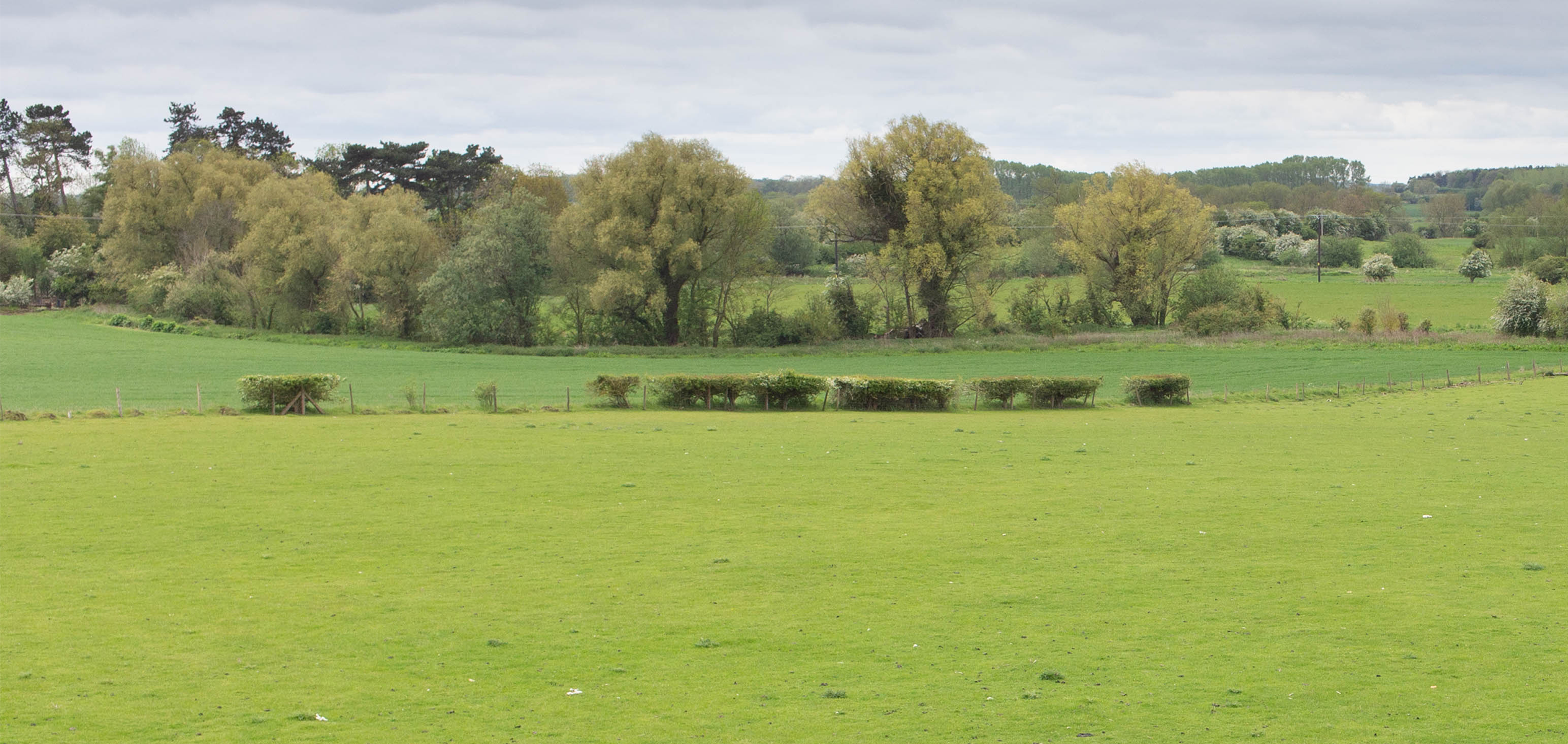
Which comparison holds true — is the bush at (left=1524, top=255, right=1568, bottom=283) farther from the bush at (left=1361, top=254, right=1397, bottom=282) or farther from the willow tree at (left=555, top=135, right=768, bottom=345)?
the willow tree at (left=555, top=135, right=768, bottom=345)

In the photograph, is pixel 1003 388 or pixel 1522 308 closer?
pixel 1003 388

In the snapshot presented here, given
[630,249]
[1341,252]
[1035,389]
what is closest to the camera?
[1035,389]

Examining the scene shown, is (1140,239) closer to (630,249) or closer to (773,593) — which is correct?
(630,249)

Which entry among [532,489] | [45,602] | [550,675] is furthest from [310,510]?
[550,675]

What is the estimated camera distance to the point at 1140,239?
8550 centimetres

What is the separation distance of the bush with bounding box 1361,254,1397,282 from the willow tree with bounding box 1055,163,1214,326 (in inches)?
1668

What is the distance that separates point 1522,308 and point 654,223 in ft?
184

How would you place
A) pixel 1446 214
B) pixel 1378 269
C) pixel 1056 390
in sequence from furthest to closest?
1. pixel 1446 214
2. pixel 1378 269
3. pixel 1056 390

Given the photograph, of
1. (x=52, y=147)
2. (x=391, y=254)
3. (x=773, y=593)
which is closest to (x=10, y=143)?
(x=52, y=147)

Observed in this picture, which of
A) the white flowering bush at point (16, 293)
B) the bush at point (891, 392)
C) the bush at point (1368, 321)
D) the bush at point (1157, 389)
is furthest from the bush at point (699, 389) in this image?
the white flowering bush at point (16, 293)

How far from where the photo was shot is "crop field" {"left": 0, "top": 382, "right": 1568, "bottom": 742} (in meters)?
13.1

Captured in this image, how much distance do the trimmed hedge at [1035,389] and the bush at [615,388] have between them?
13.9 meters

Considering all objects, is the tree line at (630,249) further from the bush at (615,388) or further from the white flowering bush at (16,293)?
the bush at (615,388)

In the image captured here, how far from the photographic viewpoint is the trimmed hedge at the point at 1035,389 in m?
46.9
